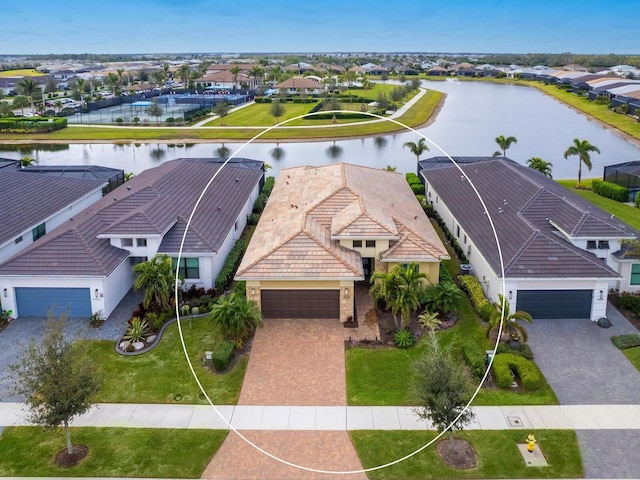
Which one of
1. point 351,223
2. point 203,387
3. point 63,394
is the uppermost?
point 351,223

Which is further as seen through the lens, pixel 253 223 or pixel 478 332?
pixel 253 223

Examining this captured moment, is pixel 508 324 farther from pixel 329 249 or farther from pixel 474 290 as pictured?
pixel 329 249

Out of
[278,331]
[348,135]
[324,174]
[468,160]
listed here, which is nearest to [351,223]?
[278,331]

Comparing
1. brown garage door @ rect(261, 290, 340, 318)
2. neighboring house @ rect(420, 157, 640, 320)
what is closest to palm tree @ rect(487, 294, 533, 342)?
neighboring house @ rect(420, 157, 640, 320)

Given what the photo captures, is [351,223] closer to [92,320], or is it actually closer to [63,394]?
[92,320]

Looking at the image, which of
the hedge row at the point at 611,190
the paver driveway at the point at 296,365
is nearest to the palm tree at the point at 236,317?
the paver driveway at the point at 296,365

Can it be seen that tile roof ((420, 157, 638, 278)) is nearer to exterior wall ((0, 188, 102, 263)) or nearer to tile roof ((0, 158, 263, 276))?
tile roof ((0, 158, 263, 276))

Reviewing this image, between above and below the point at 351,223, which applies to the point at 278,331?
below
